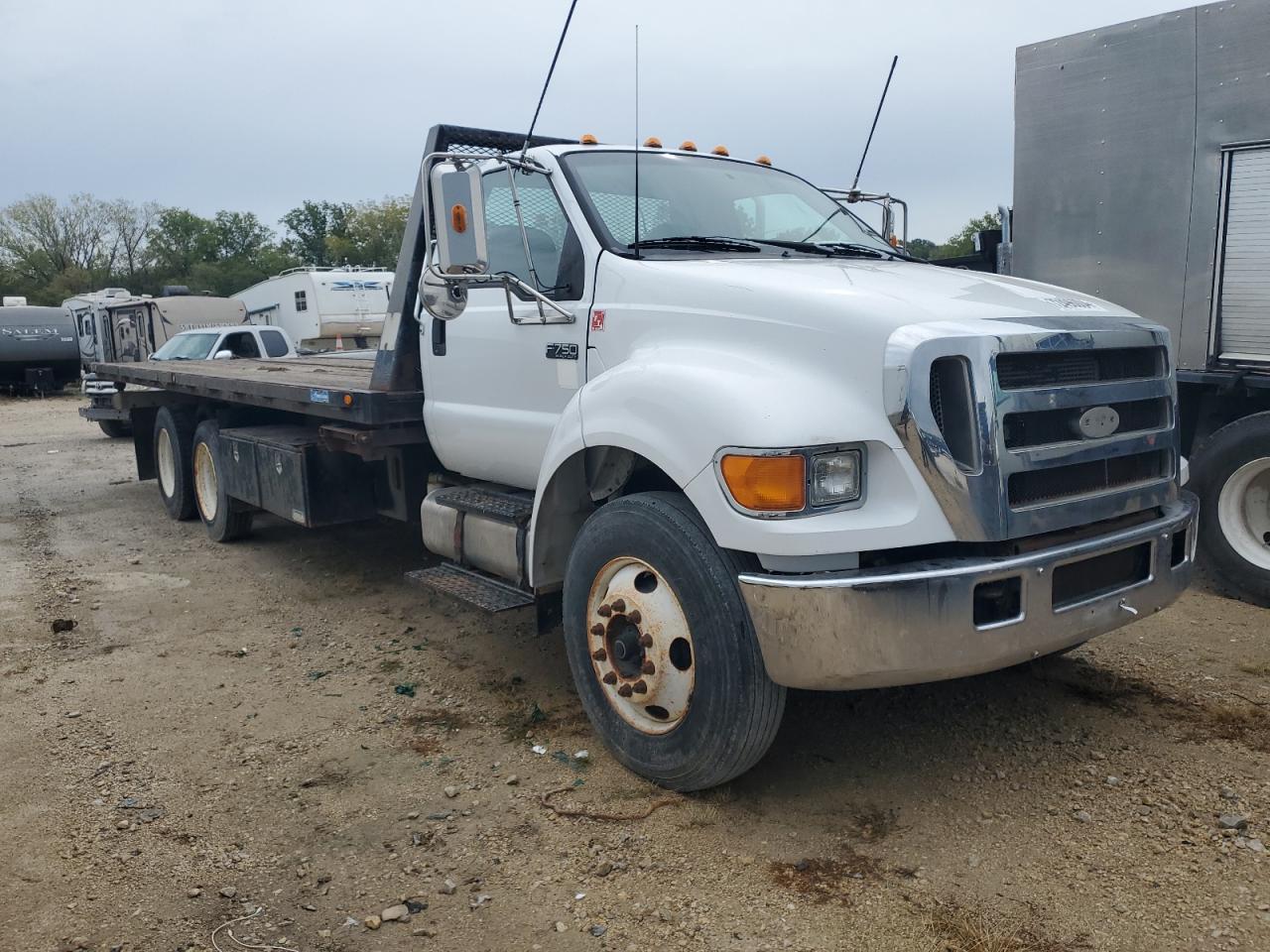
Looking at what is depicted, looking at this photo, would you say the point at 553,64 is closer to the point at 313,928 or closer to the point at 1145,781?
the point at 313,928

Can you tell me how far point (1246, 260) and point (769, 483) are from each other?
4276mm

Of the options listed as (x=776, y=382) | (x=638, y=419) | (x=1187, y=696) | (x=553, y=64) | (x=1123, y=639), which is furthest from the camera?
(x=1123, y=639)

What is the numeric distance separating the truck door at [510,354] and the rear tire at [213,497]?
3432 millimetres

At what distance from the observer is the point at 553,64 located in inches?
153

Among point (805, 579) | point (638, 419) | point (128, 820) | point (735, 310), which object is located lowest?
point (128, 820)

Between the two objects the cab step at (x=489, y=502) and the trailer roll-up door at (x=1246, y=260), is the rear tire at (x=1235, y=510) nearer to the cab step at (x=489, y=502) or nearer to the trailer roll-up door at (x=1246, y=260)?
the trailer roll-up door at (x=1246, y=260)

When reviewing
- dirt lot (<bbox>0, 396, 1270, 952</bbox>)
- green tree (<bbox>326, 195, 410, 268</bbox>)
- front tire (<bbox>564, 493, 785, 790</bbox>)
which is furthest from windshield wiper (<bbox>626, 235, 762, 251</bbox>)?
green tree (<bbox>326, 195, 410, 268</bbox>)

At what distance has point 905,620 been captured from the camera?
3010 millimetres

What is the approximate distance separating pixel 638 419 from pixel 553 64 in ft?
4.65

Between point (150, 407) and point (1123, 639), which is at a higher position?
point (150, 407)

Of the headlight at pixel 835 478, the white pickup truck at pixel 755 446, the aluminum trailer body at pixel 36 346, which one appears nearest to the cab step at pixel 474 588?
the white pickup truck at pixel 755 446

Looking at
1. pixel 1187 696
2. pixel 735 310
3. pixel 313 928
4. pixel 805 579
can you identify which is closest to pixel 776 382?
pixel 735 310

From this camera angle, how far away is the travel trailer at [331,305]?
20031 mm

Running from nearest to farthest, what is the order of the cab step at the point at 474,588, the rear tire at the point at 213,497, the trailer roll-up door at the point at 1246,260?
the cab step at the point at 474,588 → the trailer roll-up door at the point at 1246,260 → the rear tire at the point at 213,497
